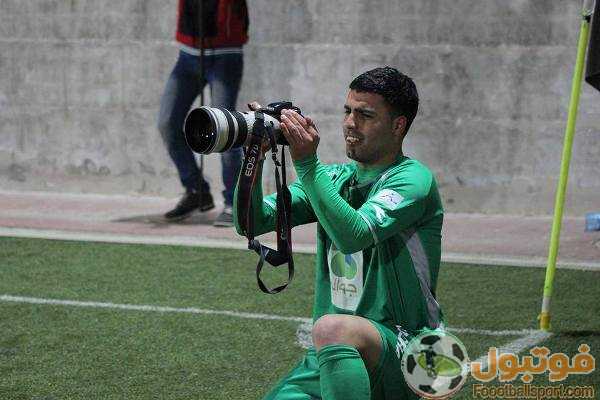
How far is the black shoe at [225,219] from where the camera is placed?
976 cm

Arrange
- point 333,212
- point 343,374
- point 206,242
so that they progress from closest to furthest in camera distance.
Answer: point 343,374, point 333,212, point 206,242

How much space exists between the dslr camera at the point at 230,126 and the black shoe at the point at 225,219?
5.53 m

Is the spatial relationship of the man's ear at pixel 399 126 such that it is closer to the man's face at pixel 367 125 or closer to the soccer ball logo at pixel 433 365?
the man's face at pixel 367 125

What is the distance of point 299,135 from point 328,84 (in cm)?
689

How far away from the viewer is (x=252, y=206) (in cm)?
441

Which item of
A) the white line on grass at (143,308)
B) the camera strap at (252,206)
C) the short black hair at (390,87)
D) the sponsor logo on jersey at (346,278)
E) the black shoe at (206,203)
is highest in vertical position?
the short black hair at (390,87)

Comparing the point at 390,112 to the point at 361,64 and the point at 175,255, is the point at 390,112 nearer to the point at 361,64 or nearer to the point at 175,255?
the point at 175,255

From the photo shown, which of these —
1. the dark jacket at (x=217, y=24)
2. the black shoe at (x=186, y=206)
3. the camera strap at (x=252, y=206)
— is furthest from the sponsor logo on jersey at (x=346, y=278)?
the black shoe at (x=186, y=206)

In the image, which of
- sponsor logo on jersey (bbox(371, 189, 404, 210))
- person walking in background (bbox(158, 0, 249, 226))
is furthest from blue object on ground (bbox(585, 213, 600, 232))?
sponsor logo on jersey (bbox(371, 189, 404, 210))

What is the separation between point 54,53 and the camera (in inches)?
459

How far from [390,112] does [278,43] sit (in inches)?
266

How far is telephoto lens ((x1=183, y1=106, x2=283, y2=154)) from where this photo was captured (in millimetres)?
4098

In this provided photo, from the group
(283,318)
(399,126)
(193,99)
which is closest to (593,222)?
(283,318)

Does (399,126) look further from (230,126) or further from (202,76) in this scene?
(202,76)
